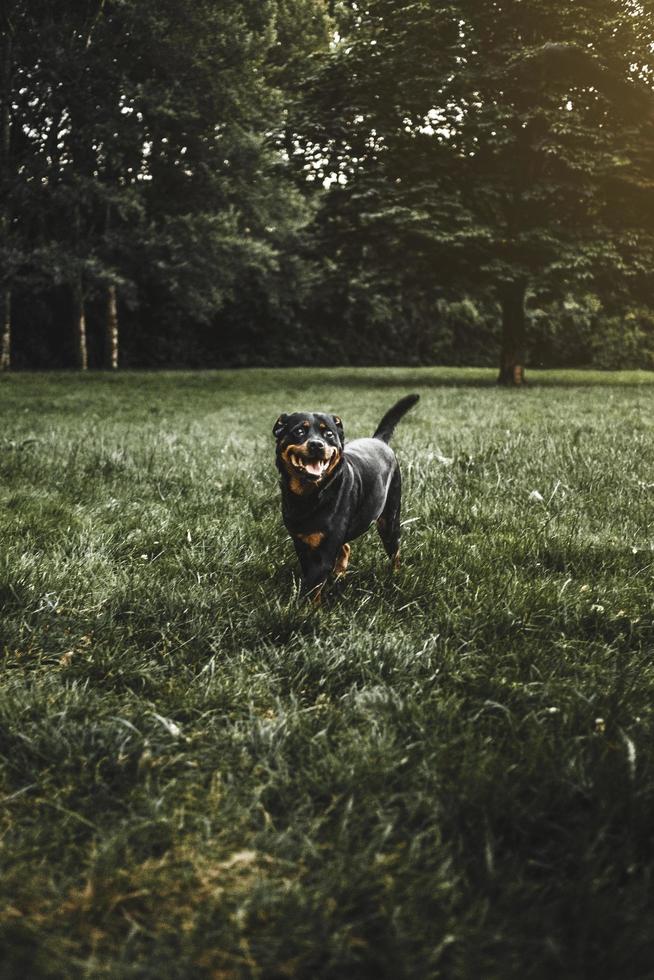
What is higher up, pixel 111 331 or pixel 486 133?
pixel 486 133

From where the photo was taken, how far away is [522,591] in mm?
2861

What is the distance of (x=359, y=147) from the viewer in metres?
15.5

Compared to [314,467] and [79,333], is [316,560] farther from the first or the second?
[79,333]

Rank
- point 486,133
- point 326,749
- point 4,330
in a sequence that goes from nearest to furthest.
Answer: point 326,749, point 486,133, point 4,330

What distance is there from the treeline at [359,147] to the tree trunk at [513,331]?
5 cm

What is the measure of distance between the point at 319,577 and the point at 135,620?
735 mm

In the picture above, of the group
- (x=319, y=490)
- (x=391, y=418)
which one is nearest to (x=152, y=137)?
(x=391, y=418)

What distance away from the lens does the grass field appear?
52.4 inches

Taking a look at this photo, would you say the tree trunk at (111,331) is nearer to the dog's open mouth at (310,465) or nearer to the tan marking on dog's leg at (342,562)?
the tan marking on dog's leg at (342,562)

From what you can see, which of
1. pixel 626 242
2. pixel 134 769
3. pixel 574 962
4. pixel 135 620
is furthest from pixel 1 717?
pixel 626 242

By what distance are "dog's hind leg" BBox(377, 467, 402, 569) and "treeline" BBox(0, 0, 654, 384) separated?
12.1 metres

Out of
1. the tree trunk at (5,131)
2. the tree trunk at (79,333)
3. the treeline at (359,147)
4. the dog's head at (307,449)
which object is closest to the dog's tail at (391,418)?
the dog's head at (307,449)

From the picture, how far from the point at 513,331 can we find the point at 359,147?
561 cm

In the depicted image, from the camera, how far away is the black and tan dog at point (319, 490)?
2562mm
